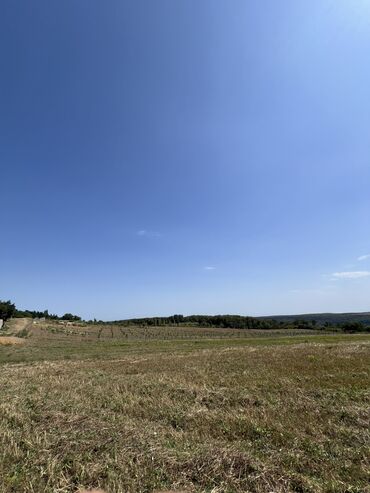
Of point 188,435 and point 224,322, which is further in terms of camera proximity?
point 224,322

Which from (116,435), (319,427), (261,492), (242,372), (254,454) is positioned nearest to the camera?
(261,492)

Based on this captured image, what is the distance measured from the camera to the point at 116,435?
7.36 meters

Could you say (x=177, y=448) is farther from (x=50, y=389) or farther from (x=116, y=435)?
(x=50, y=389)

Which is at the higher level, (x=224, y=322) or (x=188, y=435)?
(x=224, y=322)

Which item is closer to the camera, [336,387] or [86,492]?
[86,492]

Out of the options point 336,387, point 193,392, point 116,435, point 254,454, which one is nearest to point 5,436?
point 116,435

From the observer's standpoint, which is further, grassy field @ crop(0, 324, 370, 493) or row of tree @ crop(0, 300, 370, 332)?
row of tree @ crop(0, 300, 370, 332)

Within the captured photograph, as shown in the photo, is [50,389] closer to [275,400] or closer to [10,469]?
[10,469]

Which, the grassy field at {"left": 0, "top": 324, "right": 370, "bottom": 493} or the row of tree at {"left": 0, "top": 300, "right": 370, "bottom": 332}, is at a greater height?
the row of tree at {"left": 0, "top": 300, "right": 370, "bottom": 332}

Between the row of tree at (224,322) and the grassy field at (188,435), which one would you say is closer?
the grassy field at (188,435)

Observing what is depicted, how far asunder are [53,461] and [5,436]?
2138mm

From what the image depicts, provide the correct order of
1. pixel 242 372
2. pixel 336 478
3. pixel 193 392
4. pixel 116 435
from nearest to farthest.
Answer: pixel 336 478
pixel 116 435
pixel 193 392
pixel 242 372

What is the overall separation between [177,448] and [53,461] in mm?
2378

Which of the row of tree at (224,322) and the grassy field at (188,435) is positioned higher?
the row of tree at (224,322)
